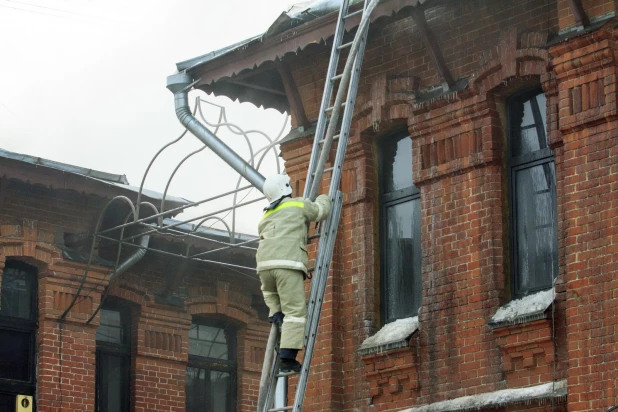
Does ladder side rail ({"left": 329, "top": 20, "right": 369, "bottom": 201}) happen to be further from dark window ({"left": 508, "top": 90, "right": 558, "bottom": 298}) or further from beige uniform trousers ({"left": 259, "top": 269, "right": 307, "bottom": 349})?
dark window ({"left": 508, "top": 90, "right": 558, "bottom": 298})

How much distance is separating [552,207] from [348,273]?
235 cm

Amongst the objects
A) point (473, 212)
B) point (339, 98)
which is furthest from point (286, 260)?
point (473, 212)

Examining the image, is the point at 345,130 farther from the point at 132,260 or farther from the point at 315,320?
the point at 132,260

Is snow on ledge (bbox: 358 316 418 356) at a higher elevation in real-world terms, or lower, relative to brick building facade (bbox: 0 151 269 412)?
lower

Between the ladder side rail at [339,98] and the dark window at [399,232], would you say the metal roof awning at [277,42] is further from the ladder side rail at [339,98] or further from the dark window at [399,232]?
the dark window at [399,232]

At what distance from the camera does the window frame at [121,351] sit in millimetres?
19156

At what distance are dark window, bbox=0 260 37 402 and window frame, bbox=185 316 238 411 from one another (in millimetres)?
3058

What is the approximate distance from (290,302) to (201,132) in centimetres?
470

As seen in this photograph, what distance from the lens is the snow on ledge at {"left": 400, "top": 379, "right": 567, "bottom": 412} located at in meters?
11.3

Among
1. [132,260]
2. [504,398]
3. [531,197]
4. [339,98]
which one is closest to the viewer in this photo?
[339,98]

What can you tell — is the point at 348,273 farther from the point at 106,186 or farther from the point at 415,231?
the point at 106,186

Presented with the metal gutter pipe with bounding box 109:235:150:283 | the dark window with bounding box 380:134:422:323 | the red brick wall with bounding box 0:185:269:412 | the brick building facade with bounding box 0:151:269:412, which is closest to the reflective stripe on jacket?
the dark window with bounding box 380:134:422:323

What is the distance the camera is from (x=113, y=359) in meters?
19.3

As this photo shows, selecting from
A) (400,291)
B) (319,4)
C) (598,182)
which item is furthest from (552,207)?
(319,4)
